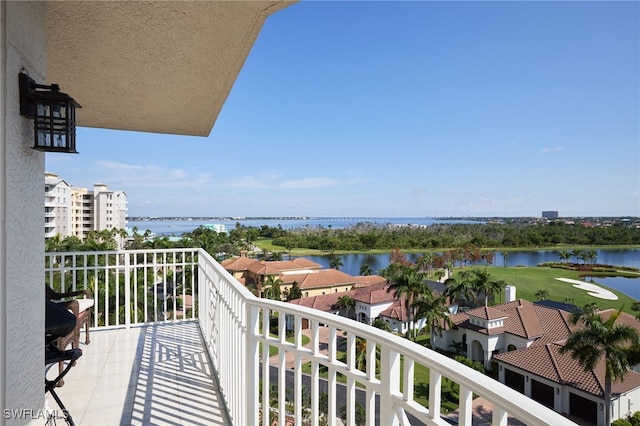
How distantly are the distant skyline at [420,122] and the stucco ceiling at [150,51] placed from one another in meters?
0.37

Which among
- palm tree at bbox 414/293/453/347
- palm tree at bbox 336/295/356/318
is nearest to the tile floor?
palm tree at bbox 414/293/453/347

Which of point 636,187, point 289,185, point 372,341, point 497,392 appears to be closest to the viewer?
point 497,392

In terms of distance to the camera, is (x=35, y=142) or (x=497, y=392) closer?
(x=497, y=392)

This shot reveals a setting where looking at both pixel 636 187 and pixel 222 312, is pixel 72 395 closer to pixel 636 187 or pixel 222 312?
pixel 222 312

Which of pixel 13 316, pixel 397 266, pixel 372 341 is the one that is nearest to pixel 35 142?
pixel 13 316

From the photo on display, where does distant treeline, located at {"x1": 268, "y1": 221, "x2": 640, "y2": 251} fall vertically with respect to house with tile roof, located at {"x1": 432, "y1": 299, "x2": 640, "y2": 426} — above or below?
above

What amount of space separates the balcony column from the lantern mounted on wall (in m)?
0.03

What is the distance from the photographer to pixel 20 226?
4.12 ft

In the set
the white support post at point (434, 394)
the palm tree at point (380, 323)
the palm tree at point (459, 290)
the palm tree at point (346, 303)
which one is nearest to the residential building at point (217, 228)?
the palm tree at point (346, 303)

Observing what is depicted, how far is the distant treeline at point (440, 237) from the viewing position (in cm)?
4800

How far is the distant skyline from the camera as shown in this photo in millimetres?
19562

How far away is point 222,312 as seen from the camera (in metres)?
2.54

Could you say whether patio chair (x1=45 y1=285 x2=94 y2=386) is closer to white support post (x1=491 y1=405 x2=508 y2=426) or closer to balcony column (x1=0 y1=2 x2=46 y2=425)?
balcony column (x1=0 y1=2 x2=46 y2=425)

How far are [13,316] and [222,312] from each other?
1.44 m
